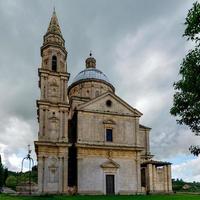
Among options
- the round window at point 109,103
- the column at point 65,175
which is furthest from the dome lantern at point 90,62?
the column at point 65,175

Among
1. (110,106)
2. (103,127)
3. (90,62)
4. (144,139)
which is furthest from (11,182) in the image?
(110,106)

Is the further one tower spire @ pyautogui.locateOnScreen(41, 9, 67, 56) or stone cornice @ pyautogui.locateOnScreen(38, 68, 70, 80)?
tower spire @ pyautogui.locateOnScreen(41, 9, 67, 56)

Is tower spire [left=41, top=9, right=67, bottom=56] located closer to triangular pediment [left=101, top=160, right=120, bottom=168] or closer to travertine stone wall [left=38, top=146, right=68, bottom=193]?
travertine stone wall [left=38, top=146, right=68, bottom=193]

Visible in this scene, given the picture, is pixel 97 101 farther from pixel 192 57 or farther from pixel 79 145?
pixel 192 57

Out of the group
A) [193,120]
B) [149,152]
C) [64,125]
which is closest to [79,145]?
[64,125]

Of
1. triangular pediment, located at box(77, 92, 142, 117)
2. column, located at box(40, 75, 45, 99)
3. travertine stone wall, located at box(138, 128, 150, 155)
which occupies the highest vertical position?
column, located at box(40, 75, 45, 99)

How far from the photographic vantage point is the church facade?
1172 inches

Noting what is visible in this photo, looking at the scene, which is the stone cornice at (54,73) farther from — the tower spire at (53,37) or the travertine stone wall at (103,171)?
the travertine stone wall at (103,171)

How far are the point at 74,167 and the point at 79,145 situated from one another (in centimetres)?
249

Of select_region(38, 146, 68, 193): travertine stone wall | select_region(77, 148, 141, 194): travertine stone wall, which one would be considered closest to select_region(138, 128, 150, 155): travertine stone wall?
select_region(77, 148, 141, 194): travertine stone wall

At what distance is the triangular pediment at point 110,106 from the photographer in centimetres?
3284

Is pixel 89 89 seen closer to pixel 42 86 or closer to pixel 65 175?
pixel 42 86

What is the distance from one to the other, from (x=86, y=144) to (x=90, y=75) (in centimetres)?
1346

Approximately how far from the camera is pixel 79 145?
101ft
